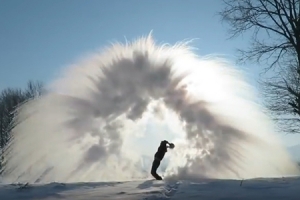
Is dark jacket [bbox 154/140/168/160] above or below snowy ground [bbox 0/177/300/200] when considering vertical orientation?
above

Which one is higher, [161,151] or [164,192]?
[161,151]

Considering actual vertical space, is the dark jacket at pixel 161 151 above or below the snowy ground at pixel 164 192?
above

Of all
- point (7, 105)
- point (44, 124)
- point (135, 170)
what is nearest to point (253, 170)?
point (135, 170)

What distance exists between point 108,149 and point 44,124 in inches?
172

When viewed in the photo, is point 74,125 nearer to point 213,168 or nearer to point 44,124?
point 44,124

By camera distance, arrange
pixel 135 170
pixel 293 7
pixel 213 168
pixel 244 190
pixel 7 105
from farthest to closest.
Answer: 1. pixel 7 105
2. pixel 135 170
3. pixel 213 168
4. pixel 293 7
5. pixel 244 190

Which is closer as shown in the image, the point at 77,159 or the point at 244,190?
the point at 244,190

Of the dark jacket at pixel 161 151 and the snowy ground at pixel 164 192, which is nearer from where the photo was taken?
the snowy ground at pixel 164 192

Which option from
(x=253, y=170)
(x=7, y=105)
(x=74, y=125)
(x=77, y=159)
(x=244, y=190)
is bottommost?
(x=244, y=190)

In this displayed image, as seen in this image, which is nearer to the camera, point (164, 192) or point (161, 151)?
point (164, 192)

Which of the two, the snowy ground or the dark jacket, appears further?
the dark jacket

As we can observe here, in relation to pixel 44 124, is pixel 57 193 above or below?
below

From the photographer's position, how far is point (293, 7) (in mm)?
17812

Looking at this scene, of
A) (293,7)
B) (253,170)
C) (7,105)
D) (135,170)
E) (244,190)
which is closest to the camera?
(244,190)
